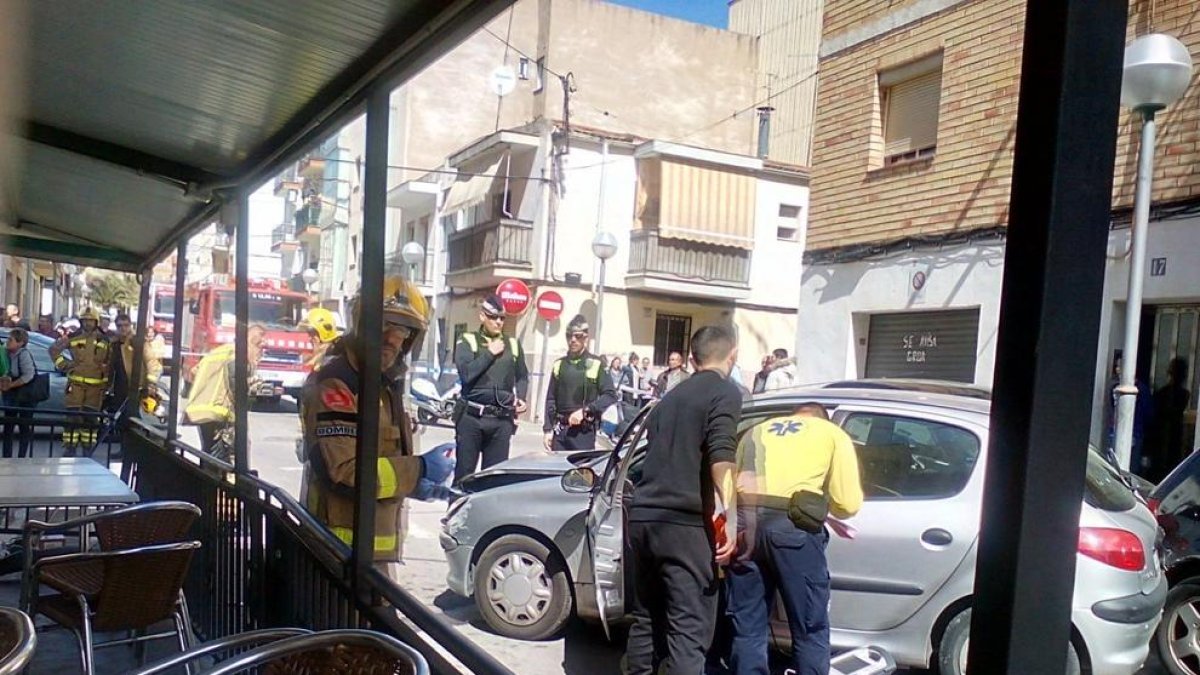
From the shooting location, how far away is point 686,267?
2578 centimetres

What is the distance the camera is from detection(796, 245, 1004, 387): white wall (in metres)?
8.77

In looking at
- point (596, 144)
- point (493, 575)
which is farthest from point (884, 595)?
point (596, 144)

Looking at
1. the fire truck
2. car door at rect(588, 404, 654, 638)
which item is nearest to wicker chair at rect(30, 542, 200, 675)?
car door at rect(588, 404, 654, 638)

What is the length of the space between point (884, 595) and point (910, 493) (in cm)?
56

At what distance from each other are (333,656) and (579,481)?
10.8 feet

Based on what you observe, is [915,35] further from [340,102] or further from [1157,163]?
[340,102]

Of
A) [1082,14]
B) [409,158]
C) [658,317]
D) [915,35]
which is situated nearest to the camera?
[1082,14]

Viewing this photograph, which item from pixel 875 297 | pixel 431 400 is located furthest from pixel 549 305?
pixel 875 297

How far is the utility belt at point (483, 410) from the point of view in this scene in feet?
24.5

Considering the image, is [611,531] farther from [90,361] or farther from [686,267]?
[686,267]

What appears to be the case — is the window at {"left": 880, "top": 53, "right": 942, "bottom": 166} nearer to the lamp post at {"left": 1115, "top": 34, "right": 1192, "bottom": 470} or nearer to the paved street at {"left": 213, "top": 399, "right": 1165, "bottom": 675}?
the lamp post at {"left": 1115, "top": 34, "right": 1192, "bottom": 470}

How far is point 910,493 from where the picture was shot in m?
4.89

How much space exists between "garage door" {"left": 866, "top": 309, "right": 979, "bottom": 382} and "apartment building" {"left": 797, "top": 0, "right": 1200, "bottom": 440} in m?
0.02

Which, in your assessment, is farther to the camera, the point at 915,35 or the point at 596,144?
the point at 596,144
